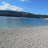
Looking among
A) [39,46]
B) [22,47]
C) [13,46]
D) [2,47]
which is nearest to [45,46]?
[39,46]

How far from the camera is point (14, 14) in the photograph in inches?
5536

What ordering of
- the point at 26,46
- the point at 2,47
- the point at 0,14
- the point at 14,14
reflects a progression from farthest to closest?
the point at 14,14
the point at 0,14
the point at 26,46
the point at 2,47

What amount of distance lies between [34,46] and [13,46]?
1329mm

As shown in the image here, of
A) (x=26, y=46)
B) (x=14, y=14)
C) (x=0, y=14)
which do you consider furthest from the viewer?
(x=14, y=14)

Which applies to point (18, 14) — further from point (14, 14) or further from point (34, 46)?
point (34, 46)

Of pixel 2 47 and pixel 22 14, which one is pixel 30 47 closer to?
pixel 2 47

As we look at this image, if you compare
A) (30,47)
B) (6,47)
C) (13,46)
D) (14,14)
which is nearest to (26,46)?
(30,47)

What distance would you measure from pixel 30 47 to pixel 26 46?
30 cm

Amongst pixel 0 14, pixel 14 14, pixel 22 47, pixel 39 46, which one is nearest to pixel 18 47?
pixel 22 47

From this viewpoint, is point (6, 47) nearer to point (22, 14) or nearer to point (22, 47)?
point (22, 47)

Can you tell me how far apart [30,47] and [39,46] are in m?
0.65

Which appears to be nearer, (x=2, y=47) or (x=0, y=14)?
(x=2, y=47)

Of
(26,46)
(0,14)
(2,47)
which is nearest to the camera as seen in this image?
(2,47)

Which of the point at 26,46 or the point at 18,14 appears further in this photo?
the point at 18,14
